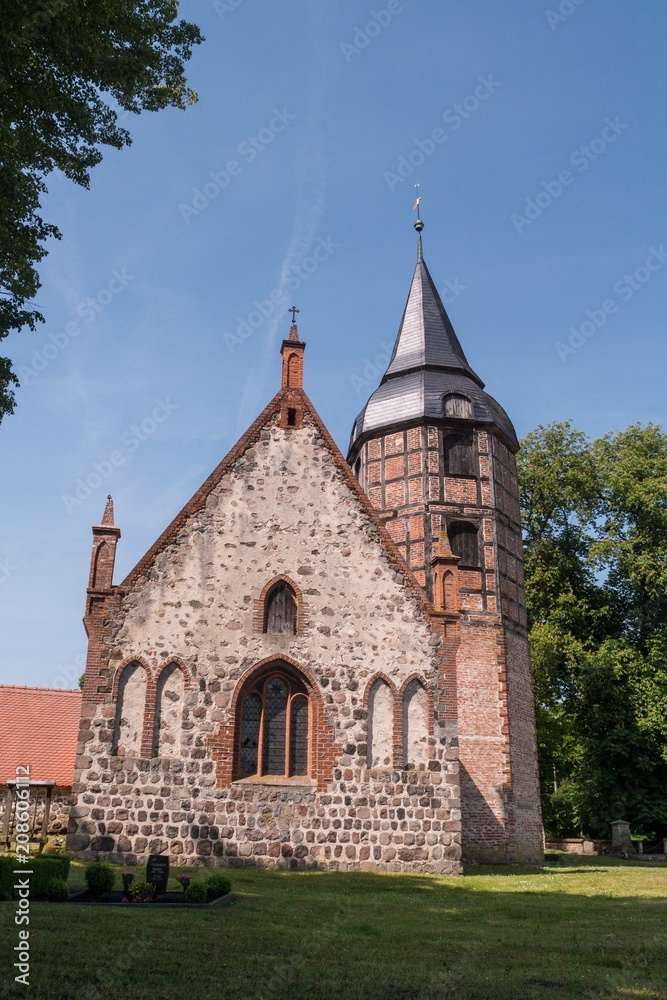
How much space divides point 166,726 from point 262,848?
2909 millimetres

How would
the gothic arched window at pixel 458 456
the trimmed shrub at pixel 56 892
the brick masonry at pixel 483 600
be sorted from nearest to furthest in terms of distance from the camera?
the trimmed shrub at pixel 56 892
the brick masonry at pixel 483 600
the gothic arched window at pixel 458 456

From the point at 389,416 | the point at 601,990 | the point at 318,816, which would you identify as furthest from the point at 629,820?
the point at 601,990

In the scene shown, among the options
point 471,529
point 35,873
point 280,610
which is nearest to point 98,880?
point 35,873

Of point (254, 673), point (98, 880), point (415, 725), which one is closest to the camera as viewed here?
point (98, 880)

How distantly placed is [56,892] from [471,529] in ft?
68.1

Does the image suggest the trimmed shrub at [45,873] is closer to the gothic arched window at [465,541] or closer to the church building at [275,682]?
the church building at [275,682]

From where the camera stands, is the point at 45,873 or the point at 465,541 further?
the point at 465,541

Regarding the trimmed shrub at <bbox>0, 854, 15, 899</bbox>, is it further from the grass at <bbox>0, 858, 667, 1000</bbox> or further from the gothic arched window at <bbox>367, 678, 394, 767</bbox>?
the gothic arched window at <bbox>367, 678, 394, 767</bbox>

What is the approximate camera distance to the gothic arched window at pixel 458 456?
30141mm

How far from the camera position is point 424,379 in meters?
31.6

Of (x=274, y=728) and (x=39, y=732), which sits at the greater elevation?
(x=39, y=732)

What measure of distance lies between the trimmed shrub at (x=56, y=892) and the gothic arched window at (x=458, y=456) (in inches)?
835

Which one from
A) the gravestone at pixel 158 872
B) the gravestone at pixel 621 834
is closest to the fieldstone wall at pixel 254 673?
the gravestone at pixel 158 872

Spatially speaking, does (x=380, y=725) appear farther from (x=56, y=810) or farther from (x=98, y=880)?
(x=56, y=810)
